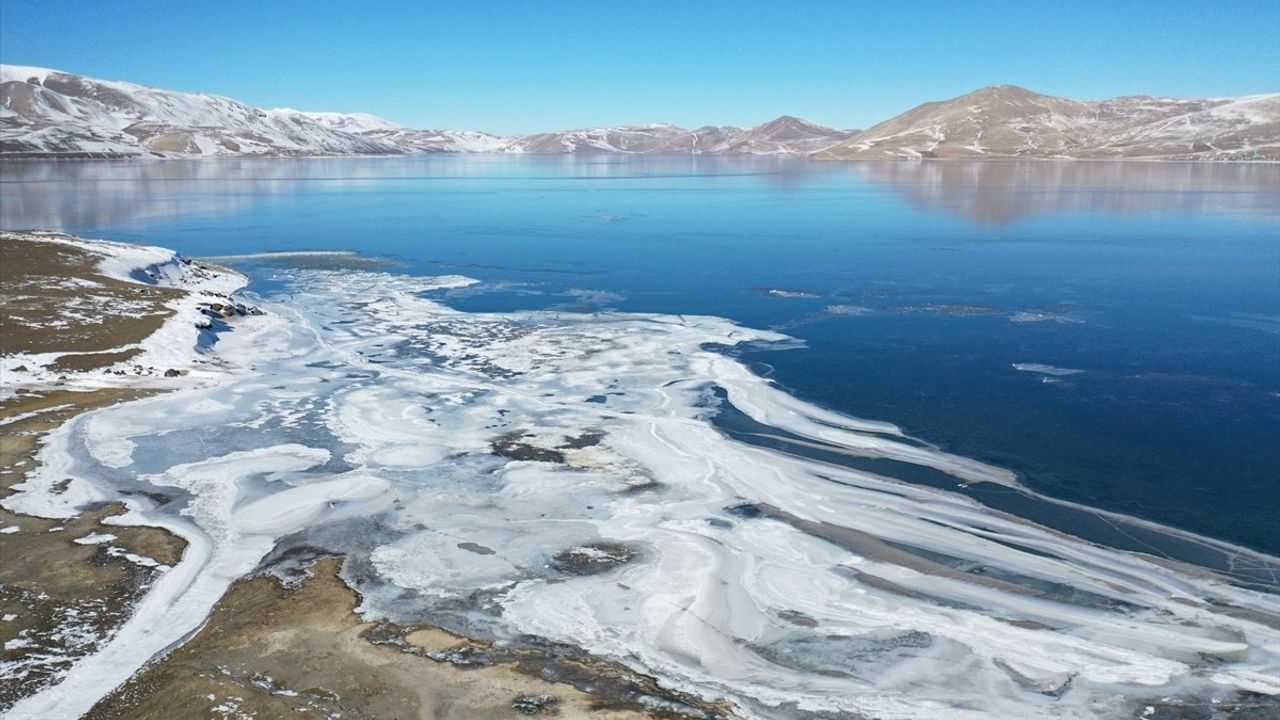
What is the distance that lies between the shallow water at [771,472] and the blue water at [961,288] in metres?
0.20

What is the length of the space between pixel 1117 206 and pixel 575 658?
7530 centimetres

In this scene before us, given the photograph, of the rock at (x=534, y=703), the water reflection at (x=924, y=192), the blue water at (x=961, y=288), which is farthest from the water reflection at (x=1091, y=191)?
the rock at (x=534, y=703)

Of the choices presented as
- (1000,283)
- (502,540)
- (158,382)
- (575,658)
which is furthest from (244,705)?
(1000,283)

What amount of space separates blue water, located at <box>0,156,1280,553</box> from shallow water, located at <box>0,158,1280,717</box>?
7.9 inches

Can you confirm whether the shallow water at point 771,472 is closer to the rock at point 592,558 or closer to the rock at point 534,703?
the rock at point 592,558

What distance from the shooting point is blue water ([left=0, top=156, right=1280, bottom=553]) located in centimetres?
1745

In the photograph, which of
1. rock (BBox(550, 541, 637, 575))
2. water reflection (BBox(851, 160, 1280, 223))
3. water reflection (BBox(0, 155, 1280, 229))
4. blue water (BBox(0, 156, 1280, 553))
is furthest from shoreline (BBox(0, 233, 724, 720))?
water reflection (BBox(851, 160, 1280, 223))

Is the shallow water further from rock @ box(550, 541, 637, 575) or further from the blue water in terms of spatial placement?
the blue water

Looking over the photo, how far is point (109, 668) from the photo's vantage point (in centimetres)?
956

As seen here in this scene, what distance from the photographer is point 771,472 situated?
16.2 m

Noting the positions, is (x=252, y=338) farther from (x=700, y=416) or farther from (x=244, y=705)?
(x=244, y=705)

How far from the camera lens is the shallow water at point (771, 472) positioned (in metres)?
10.5

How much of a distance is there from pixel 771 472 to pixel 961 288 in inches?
878

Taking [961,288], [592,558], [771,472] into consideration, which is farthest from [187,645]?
[961,288]
